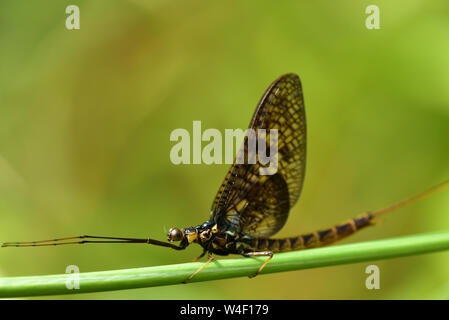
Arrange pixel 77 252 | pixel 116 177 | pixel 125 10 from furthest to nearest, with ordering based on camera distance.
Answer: pixel 125 10 → pixel 116 177 → pixel 77 252

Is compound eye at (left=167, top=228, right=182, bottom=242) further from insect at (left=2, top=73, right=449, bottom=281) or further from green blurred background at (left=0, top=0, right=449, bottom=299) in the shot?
green blurred background at (left=0, top=0, right=449, bottom=299)

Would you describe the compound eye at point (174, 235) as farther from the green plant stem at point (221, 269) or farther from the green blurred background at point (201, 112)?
the green blurred background at point (201, 112)

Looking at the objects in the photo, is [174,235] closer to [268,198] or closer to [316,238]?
[268,198]

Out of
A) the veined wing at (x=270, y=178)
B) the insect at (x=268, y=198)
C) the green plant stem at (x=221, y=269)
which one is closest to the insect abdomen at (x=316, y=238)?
the insect at (x=268, y=198)

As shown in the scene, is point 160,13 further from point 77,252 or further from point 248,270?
point 248,270

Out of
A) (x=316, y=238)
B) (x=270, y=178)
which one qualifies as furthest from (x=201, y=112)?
(x=316, y=238)

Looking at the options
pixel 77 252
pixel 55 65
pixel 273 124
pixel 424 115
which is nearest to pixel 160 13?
pixel 55 65

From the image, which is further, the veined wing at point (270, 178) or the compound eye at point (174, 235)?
the veined wing at point (270, 178)
